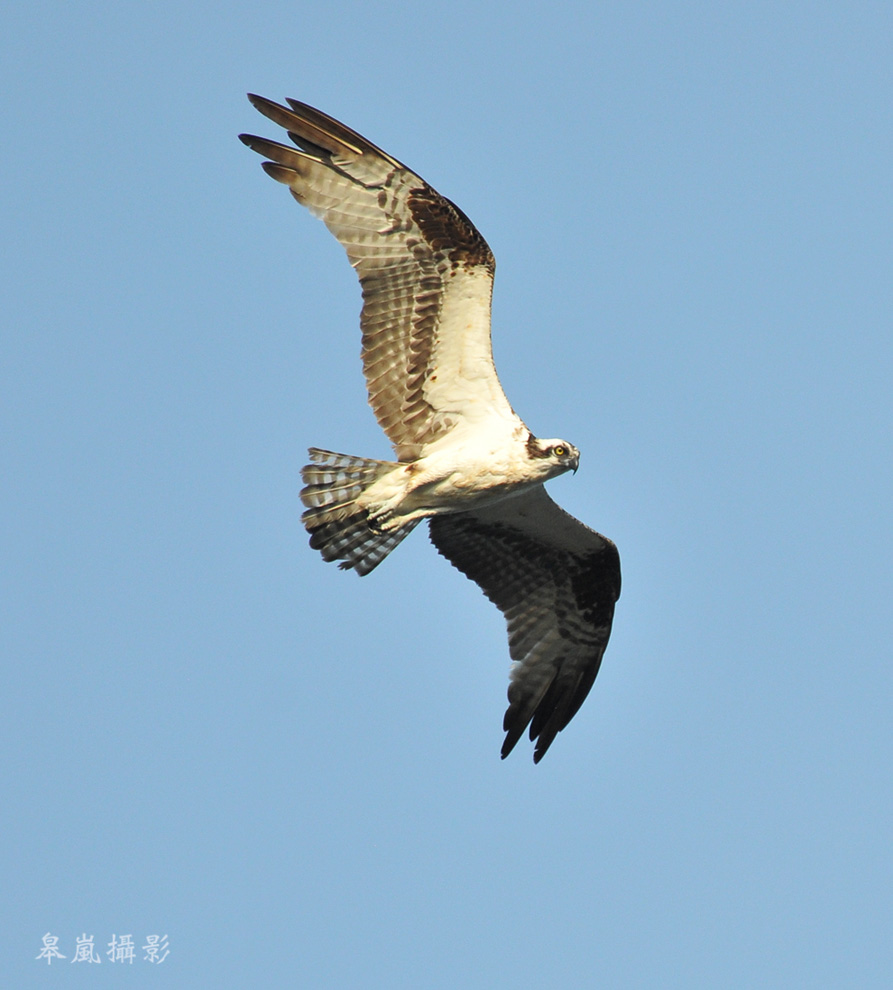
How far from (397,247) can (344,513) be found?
90.8 inches

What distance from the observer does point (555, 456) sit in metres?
12.0

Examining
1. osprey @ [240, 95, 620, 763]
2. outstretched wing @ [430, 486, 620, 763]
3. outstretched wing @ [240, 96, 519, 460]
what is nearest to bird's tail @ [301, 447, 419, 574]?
osprey @ [240, 95, 620, 763]

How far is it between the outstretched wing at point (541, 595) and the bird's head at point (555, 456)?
1.69 metres

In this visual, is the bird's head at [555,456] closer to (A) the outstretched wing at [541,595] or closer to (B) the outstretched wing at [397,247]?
(B) the outstretched wing at [397,247]

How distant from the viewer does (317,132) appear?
1205 cm

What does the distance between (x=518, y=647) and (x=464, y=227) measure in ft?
14.1

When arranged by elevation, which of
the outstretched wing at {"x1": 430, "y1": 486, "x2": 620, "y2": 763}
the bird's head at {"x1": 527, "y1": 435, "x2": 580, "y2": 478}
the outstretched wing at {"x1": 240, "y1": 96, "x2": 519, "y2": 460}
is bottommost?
the outstretched wing at {"x1": 430, "y1": 486, "x2": 620, "y2": 763}

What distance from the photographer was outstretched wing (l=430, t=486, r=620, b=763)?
1388 cm

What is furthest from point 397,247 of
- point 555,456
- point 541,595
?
point 541,595

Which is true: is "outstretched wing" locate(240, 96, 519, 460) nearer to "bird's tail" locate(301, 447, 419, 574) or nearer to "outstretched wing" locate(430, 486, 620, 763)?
"bird's tail" locate(301, 447, 419, 574)

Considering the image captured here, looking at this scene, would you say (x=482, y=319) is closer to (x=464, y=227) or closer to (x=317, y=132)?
(x=464, y=227)

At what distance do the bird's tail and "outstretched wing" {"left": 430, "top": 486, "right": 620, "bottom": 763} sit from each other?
5.05 ft

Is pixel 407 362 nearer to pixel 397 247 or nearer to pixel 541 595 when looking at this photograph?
pixel 397 247

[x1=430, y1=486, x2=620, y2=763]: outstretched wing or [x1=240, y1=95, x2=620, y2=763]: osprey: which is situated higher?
[x1=240, y1=95, x2=620, y2=763]: osprey
